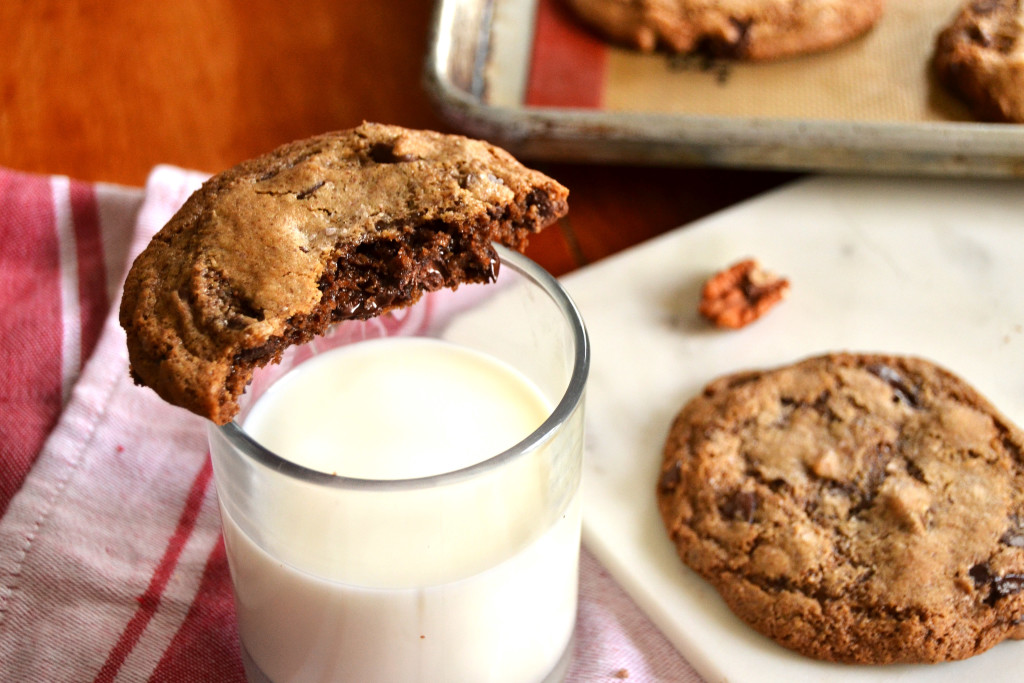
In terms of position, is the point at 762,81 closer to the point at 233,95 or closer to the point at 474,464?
the point at 233,95

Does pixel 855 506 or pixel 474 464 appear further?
pixel 855 506

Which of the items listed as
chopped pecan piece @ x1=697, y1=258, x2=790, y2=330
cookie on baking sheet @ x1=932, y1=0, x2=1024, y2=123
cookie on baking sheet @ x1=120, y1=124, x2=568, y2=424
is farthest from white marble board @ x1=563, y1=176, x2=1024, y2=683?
cookie on baking sheet @ x1=120, y1=124, x2=568, y2=424

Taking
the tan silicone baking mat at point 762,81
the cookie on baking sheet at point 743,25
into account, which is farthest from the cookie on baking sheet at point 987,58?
the cookie on baking sheet at point 743,25

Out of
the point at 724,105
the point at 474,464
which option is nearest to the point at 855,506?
the point at 474,464

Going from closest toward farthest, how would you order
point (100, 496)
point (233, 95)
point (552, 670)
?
point (552, 670), point (100, 496), point (233, 95)

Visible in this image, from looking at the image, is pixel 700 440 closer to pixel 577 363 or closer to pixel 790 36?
pixel 577 363

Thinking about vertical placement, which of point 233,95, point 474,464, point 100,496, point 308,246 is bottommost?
point 100,496

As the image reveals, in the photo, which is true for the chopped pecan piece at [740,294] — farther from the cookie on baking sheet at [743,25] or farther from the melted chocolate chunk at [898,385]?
the cookie on baking sheet at [743,25]

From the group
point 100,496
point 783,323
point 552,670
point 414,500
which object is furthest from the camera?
point 783,323
